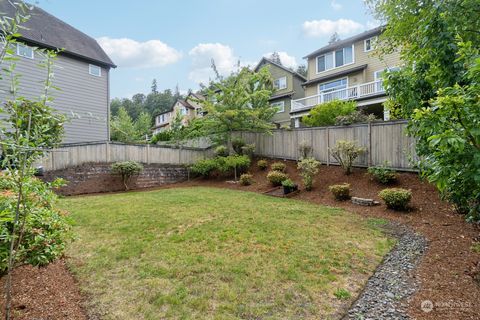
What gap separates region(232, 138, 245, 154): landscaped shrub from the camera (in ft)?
47.3

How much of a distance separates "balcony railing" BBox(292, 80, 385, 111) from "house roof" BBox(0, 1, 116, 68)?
13234mm

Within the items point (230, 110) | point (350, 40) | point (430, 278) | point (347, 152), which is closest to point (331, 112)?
point (347, 152)

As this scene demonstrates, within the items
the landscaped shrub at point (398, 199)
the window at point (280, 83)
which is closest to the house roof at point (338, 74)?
the window at point (280, 83)

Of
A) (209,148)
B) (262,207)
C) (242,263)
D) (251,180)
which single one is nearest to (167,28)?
(209,148)

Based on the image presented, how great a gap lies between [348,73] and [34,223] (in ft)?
66.3

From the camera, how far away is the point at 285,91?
79.4 ft

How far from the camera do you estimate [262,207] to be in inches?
287

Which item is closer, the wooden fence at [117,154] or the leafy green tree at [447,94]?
the leafy green tree at [447,94]

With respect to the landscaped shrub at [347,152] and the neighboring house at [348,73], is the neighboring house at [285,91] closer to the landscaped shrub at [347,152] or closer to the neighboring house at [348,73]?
the neighboring house at [348,73]

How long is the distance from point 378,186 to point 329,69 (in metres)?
14.8

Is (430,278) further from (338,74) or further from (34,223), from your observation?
(338,74)

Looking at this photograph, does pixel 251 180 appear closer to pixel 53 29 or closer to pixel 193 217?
pixel 193 217

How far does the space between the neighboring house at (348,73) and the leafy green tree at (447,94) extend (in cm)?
940

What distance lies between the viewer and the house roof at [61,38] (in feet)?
42.4
